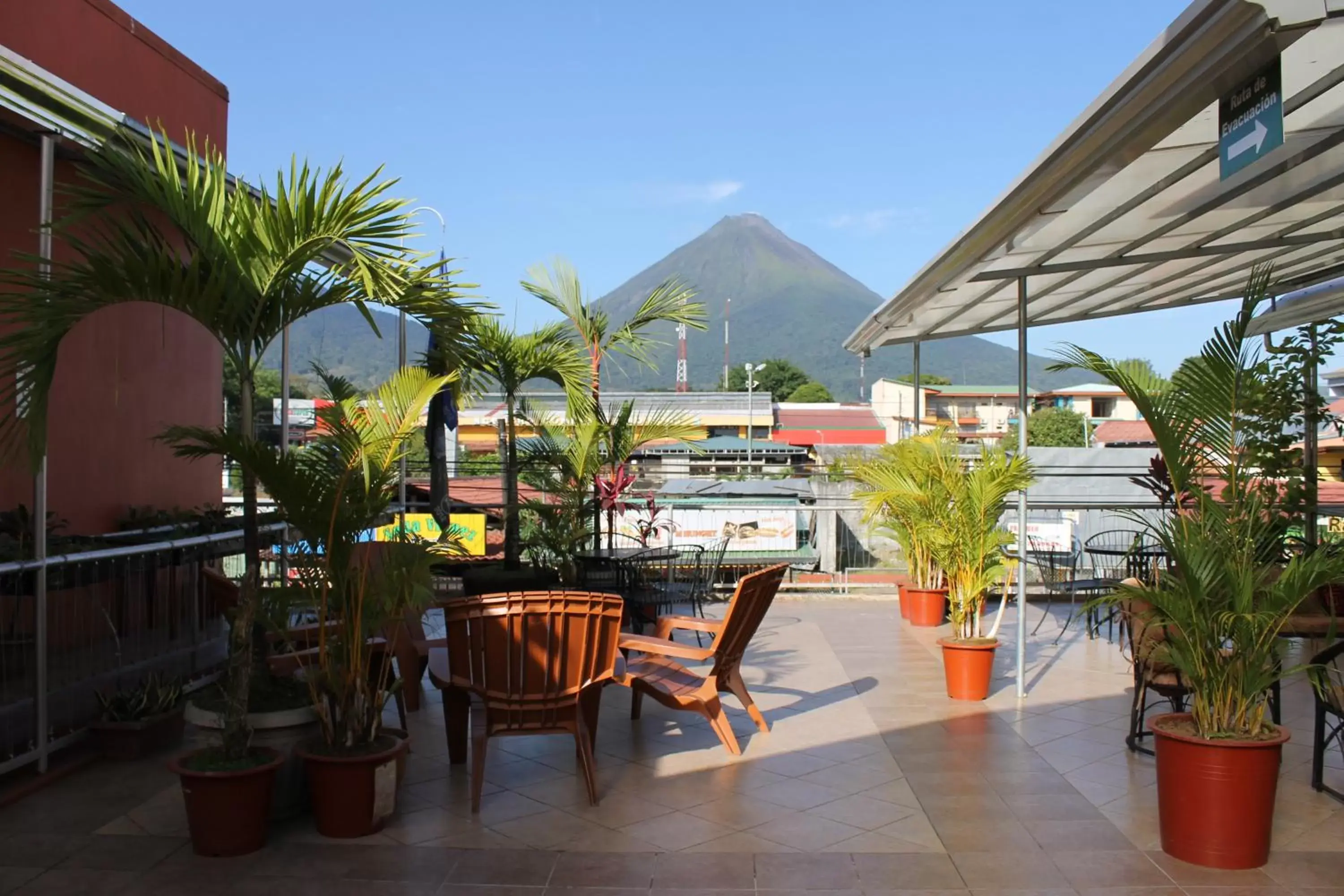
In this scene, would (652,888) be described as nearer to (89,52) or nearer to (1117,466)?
(89,52)

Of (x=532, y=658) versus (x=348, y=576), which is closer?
(x=348, y=576)

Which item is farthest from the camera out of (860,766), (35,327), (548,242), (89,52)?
(548,242)

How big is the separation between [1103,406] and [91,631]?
Result: 96.1m

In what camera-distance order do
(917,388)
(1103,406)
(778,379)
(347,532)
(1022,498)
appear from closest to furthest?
(347,532)
(1022,498)
(917,388)
(1103,406)
(778,379)

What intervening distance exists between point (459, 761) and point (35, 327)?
266cm

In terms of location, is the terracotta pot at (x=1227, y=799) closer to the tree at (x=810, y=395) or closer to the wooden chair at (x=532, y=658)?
the wooden chair at (x=532, y=658)

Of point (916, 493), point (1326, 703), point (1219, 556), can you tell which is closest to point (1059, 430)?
point (916, 493)

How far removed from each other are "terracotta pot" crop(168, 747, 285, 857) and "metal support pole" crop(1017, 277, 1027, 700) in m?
4.54

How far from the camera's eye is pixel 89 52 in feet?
26.5

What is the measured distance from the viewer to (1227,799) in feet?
12.7

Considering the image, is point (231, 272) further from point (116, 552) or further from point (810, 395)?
point (810, 395)

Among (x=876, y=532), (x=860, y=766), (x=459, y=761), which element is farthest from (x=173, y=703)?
(x=876, y=532)

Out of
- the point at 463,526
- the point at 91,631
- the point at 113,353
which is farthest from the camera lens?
the point at 463,526

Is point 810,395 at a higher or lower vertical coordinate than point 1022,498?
higher
